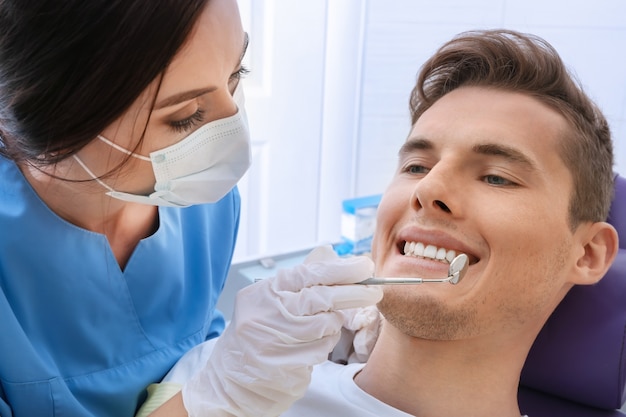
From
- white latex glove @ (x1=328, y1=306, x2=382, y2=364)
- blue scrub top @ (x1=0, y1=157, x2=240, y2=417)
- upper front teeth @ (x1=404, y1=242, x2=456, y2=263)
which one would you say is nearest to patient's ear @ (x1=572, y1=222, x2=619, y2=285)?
upper front teeth @ (x1=404, y1=242, x2=456, y2=263)

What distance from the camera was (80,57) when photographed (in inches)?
36.5

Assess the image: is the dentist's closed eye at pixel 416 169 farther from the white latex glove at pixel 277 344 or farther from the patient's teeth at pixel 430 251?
the white latex glove at pixel 277 344

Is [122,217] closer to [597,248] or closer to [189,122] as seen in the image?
[189,122]

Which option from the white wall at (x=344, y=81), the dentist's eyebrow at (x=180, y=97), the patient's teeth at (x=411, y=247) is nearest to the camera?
the dentist's eyebrow at (x=180, y=97)

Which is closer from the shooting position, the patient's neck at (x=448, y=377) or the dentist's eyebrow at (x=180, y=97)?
the dentist's eyebrow at (x=180, y=97)

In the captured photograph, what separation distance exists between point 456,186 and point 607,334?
0.56 meters

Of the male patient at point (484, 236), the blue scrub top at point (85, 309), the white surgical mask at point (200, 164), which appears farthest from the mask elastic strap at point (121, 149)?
the male patient at point (484, 236)

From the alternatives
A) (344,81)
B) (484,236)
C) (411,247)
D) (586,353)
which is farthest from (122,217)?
(344,81)

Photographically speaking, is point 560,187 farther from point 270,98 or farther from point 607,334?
point 270,98

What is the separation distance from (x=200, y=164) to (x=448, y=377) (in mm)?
688

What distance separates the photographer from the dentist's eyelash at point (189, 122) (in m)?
1.10

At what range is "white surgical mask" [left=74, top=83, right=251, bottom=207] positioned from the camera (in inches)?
44.3

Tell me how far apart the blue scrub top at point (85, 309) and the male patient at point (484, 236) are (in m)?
0.38

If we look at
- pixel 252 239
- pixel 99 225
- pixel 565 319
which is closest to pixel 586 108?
pixel 565 319
